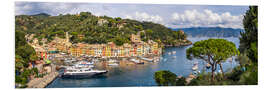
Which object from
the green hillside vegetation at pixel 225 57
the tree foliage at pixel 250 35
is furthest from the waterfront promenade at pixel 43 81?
the tree foliage at pixel 250 35

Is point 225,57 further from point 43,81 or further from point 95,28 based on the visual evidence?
point 43,81

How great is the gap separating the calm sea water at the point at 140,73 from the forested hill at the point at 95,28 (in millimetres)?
688

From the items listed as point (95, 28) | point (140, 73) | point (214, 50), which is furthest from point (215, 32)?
point (95, 28)

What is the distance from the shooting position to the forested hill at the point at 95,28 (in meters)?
7.34

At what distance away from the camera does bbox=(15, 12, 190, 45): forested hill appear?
289 inches

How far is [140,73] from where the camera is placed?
7.86 m

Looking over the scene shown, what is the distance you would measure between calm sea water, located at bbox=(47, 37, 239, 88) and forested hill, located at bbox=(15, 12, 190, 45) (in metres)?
0.69

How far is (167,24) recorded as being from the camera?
752 cm

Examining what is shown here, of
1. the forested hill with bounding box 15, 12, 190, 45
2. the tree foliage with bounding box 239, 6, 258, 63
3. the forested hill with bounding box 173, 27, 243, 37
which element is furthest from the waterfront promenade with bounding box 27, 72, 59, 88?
the tree foliage with bounding box 239, 6, 258, 63

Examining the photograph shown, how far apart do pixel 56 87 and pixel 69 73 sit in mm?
990

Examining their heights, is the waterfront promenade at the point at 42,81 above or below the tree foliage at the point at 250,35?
below

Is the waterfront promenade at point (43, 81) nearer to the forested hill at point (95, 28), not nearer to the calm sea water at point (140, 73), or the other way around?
the calm sea water at point (140, 73)
